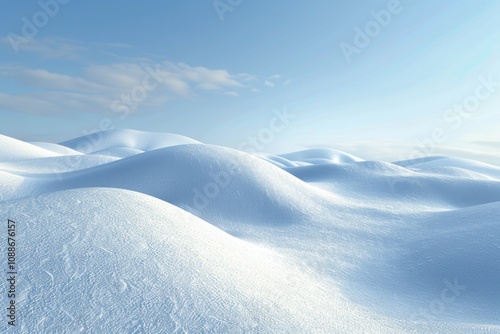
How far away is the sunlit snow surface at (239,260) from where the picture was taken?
182 inches

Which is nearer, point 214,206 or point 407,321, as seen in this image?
point 407,321

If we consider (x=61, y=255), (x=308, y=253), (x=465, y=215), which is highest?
(x=465, y=215)

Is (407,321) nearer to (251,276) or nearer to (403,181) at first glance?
(251,276)

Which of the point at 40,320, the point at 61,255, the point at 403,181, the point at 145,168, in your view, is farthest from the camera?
the point at 403,181

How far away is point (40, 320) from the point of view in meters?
4.02

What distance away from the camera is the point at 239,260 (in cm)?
718

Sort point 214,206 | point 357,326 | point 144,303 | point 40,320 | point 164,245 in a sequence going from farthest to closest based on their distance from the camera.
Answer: point 214,206 → point 164,245 → point 357,326 → point 144,303 → point 40,320

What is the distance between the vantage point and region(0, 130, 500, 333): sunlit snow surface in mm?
4617

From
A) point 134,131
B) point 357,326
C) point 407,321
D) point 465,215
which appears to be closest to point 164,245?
point 357,326

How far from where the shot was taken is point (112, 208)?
7.45 meters

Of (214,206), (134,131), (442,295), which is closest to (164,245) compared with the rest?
(442,295)

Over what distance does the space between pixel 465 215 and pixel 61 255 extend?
15.2m

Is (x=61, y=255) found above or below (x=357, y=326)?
above

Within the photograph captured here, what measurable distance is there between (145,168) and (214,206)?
6.74 m
